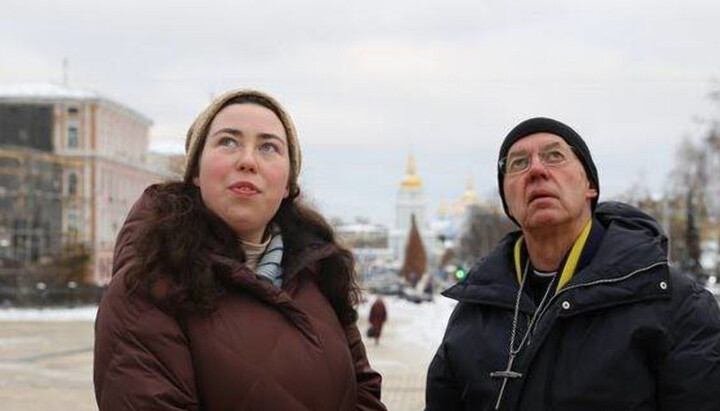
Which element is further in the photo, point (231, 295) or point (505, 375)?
point (505, 375)

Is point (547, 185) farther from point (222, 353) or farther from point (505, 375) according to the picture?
point (222, 353)

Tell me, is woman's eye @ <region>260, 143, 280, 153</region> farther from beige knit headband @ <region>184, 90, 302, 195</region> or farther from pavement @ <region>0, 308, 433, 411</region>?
pavement @ <region>0, 308, 433, 411</region>

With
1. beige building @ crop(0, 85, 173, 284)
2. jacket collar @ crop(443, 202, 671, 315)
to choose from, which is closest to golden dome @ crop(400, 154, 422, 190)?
beige building @ crop(0, 85, 173, 284)

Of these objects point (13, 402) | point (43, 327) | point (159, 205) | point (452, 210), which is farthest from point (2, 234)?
point (452, 210)

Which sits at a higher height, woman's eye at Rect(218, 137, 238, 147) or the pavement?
woman's eye at Rect(218, 137, 238, 147)

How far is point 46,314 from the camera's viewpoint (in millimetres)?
44281

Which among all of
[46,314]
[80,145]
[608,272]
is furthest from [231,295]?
[80,145]

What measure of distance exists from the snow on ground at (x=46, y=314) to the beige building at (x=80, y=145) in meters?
28.3

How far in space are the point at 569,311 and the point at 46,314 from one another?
43448 mm

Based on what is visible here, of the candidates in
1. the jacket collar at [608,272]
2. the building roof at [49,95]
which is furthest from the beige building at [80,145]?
the jacket collar at [608,272]

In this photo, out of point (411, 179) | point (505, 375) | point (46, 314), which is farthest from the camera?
point (411, 179)

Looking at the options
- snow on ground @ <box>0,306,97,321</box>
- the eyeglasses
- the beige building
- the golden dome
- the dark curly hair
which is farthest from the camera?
the golden dome

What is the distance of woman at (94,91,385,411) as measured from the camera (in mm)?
2846

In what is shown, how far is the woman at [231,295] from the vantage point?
9.34 feet
